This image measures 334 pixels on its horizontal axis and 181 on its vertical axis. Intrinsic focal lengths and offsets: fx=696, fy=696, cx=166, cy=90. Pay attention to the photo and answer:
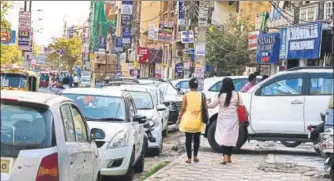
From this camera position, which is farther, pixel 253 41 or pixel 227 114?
pixel 253 41

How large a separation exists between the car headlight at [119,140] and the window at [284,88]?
193 inches

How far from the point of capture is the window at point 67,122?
695 cm

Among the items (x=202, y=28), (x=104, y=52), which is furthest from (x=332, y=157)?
(x=104, y=52)

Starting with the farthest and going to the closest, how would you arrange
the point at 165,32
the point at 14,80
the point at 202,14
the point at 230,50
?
the point at 165,32, the point at 230,50, the point at 202,14, the point at 14,80

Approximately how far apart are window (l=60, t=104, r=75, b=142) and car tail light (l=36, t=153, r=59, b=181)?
59 cm

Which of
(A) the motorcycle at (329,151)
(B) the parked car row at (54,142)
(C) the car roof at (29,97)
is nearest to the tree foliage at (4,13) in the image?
(B) the parked car row at (54,142)

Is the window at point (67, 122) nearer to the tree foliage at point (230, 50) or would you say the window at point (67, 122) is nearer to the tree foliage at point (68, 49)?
the tree foliage at point (230, 50)

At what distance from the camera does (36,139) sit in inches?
248

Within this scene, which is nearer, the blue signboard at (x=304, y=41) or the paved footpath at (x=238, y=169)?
the paved footpath at (x=238, y=169)

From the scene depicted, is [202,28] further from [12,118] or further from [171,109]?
[12,118]

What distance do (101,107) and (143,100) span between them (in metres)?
6.23

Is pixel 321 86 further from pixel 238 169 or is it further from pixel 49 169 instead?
pixel 49 169

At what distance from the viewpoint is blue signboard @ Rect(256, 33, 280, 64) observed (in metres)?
32.5

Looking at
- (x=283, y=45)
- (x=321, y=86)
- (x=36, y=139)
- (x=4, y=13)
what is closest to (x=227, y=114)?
(x=321, y=86)
